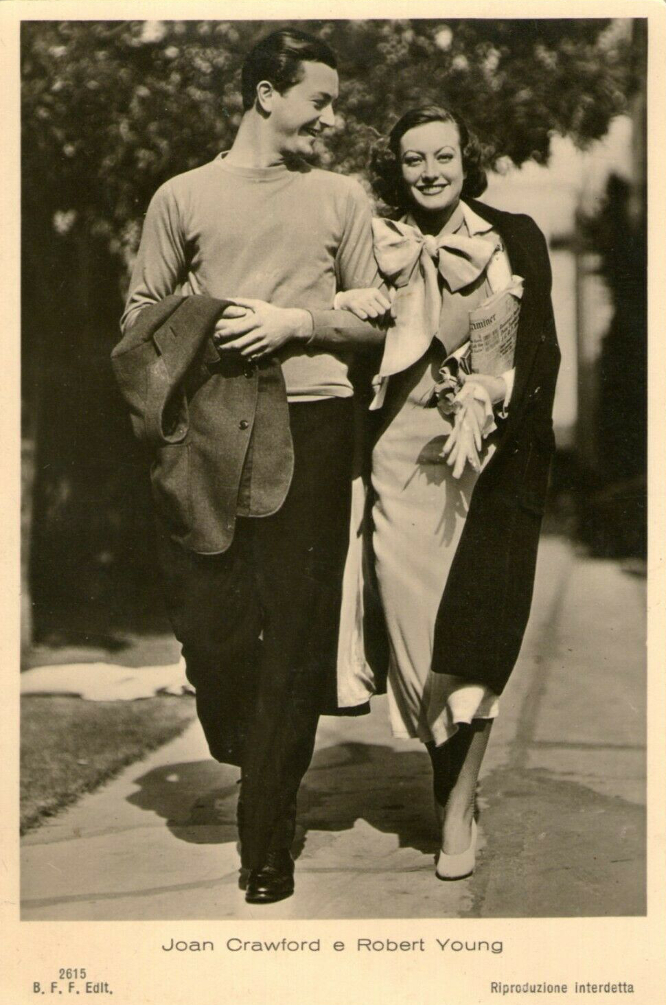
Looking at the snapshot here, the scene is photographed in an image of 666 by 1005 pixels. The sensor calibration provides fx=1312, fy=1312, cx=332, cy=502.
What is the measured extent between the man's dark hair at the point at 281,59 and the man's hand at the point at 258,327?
1.96 ft

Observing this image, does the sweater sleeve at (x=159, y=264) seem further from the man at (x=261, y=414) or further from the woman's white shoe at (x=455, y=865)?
the woman's white shoe at (x=455, y=865)

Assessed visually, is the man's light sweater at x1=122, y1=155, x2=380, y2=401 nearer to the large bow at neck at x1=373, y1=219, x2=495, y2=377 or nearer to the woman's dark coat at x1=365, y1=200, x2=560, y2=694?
the large bow at neck at x1=373, y1=219, x2=495, y2=377

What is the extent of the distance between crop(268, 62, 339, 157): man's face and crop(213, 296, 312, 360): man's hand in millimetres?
463

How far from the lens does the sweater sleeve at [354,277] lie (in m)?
3.57

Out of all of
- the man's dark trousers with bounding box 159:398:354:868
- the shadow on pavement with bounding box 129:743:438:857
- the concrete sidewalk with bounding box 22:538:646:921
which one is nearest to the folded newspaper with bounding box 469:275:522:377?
the man's dark trousers with bounding box 159:398:354:868

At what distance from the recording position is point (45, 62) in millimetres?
3816

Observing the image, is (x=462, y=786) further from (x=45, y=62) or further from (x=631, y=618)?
(x=45, y=62)

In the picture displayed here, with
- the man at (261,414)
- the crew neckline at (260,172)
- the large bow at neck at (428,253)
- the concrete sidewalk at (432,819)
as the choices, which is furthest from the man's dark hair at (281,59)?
the concrete sidewalk at (432,819)

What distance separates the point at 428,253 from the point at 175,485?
0.95 metres

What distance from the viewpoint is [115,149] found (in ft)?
12.5

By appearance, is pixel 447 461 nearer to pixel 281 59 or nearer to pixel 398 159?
pixel 398 159

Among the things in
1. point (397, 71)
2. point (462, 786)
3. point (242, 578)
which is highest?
point (397, 71)
